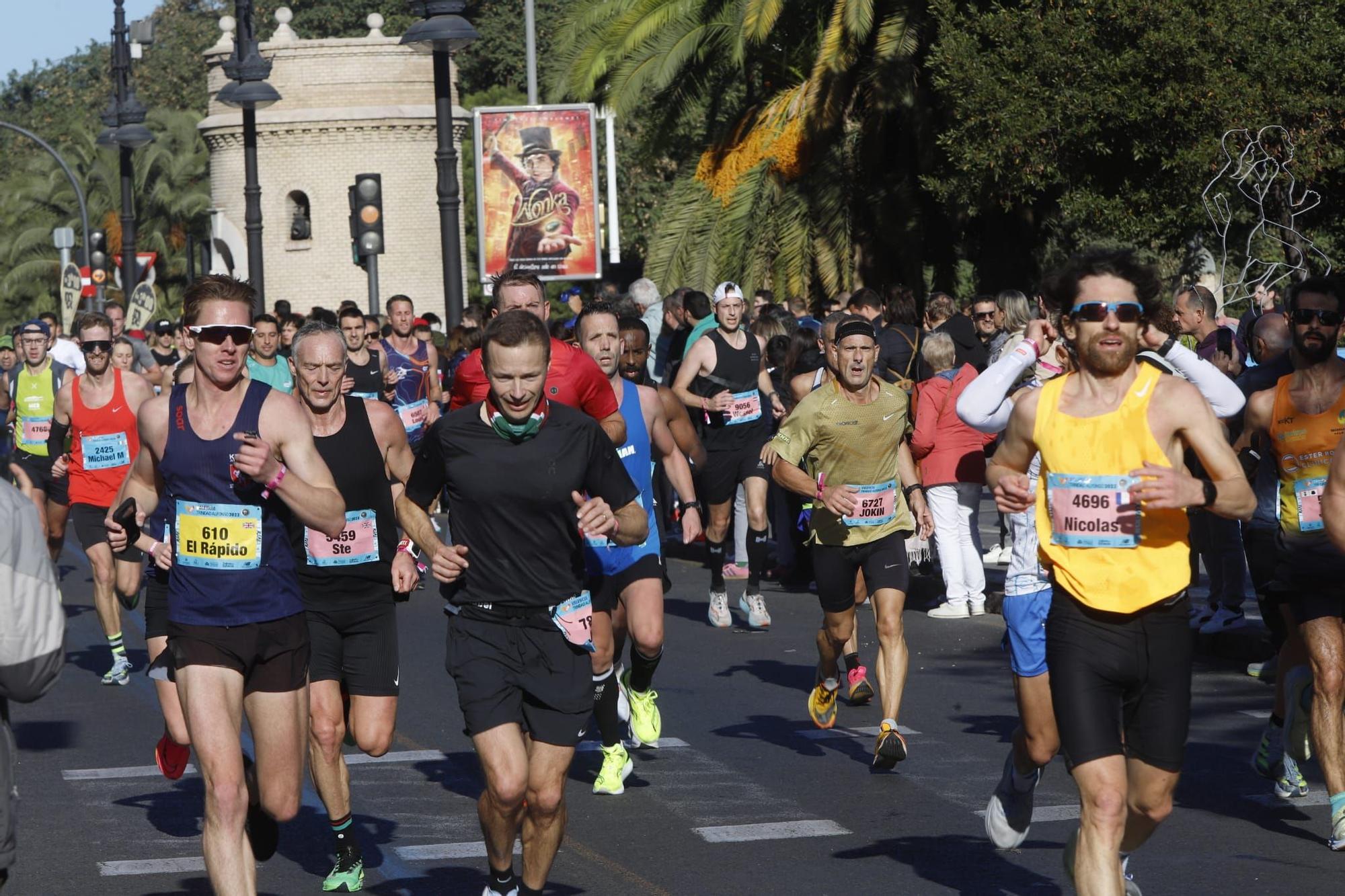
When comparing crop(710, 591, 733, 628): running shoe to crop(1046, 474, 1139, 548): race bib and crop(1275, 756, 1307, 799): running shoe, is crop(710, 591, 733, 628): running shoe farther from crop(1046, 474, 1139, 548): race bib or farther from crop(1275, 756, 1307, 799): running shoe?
crop(1046, 474, 1139, 548): race bib

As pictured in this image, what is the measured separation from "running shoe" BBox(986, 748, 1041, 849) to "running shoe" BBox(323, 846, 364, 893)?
2.20m

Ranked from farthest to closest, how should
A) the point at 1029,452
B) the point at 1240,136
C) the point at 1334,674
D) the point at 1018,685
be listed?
the point at 1240,136 < the point at 1334,674 < the point at 1018,685 < the point at 1029,452

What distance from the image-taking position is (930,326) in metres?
15.8

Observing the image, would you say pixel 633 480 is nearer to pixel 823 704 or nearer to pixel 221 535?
pixel 823 704

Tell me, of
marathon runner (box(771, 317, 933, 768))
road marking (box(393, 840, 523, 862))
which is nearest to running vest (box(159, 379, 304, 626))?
road marking (box(393, 840, 523, 862))

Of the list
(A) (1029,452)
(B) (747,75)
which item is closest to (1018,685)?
(A) (1029,452)

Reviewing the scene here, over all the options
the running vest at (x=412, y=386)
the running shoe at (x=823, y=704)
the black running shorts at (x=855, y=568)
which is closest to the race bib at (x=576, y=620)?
the black running shorts at (x=855, y=568)

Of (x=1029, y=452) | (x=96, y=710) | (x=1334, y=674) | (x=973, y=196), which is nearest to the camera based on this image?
(x=1029, y=452)

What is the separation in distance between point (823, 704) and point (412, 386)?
9.10 meters

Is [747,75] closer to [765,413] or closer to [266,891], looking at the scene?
[765,413]

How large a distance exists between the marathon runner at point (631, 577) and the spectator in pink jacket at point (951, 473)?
4743 millimetres

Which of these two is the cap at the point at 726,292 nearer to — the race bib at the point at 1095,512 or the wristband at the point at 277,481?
the wristband at the point at 277,481

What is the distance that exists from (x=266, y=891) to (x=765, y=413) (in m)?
8.78

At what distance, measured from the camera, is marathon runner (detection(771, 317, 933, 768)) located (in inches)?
353
